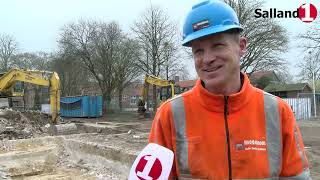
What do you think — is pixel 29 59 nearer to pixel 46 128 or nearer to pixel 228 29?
pixel 46 128

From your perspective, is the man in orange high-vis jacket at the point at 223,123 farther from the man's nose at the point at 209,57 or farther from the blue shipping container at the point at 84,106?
the blue shipping container at the point at 84,106

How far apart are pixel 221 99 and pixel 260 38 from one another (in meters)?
36.1

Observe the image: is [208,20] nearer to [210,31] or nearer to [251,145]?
[210,31]

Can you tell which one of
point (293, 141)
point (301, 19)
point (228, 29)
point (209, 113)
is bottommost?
point (293, 141)

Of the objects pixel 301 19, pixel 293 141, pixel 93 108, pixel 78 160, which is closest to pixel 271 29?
pixel 301 19

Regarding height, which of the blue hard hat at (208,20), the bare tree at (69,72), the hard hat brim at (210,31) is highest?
the bare tree at (69,72)

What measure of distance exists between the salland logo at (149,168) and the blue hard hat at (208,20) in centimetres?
61

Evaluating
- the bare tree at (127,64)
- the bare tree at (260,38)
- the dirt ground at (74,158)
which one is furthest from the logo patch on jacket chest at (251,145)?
the bare tree at (127,64)

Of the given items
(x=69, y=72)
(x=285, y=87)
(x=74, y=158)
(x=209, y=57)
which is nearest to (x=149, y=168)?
(x=209, y=57)

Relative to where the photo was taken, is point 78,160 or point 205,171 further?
point 78,160

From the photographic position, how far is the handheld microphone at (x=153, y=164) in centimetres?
207

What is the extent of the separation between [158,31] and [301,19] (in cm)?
1595

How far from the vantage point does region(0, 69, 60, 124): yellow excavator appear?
72.5ft

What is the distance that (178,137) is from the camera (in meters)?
2.21
